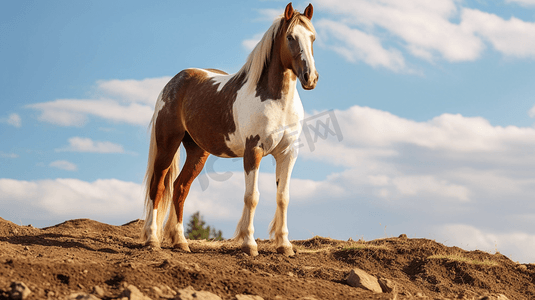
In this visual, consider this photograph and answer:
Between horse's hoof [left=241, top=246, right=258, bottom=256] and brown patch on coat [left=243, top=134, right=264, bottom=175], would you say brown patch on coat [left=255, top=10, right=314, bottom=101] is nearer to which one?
brown patch on coat [left=243, top=134, right=264, bottom=175]

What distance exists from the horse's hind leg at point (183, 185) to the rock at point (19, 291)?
383 centimetres

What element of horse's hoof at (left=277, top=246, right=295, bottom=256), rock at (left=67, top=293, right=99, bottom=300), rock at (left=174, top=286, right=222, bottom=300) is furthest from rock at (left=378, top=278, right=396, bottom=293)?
rock at (left=67, top=293, right=99, bottom=300)

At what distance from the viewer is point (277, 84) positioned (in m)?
6.92

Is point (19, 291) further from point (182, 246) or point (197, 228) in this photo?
point (197, 228)

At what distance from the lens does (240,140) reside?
725cm

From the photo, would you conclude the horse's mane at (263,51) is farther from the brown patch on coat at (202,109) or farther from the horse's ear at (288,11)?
the brown patch on coat at (202,109)

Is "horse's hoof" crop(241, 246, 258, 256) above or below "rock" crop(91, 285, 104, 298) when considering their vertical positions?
above

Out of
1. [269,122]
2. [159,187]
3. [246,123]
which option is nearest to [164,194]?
[159,187]

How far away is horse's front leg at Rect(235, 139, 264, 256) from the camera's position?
22.1 ft

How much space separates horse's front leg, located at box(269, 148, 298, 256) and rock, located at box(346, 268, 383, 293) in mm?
1433

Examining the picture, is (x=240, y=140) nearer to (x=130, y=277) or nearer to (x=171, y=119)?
(x=171, y=119)

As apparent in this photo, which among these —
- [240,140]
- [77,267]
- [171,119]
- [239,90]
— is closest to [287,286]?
[77,267]

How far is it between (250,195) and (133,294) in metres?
2.73

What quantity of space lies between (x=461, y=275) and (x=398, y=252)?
3.36ft
